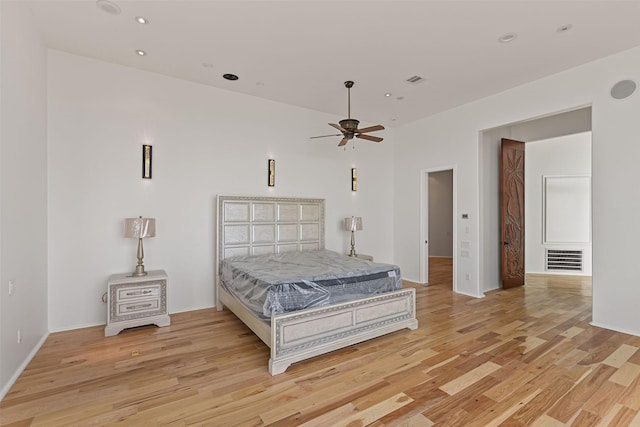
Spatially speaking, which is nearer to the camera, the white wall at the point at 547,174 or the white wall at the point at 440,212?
the white wall at the point at 547,174

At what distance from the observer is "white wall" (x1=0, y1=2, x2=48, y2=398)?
7.90 feet

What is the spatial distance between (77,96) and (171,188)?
1.53m

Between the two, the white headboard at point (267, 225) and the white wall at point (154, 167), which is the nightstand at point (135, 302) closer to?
the white wall at point (154, 167)

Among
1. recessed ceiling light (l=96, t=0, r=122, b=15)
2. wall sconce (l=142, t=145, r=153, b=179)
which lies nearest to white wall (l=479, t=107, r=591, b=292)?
wall sconce (l=142, t=145, r=153, b=179)

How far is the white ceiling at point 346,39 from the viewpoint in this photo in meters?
2.83

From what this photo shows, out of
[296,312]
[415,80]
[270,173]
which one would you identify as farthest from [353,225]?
[296,312]

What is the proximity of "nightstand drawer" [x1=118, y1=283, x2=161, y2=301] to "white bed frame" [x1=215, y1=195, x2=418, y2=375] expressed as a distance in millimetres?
879

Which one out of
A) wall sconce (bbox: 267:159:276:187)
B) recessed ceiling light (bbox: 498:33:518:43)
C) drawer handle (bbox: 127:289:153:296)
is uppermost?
recessed ceiling light (bbox: 498:33:518:43)

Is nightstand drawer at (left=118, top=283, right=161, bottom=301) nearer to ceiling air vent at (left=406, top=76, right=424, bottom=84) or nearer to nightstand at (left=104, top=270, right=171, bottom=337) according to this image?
nightstand at (left=104, top=270, right=171, bottom=337)

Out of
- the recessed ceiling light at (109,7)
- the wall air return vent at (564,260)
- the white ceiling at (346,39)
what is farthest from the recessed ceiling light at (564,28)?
the wall air return vent at (564,260)

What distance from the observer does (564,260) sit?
684cm

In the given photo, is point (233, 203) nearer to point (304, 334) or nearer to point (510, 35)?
point (304, 334)

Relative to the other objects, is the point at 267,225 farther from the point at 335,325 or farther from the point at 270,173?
the point at 335,325

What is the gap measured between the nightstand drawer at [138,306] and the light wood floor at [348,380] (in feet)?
0.87
